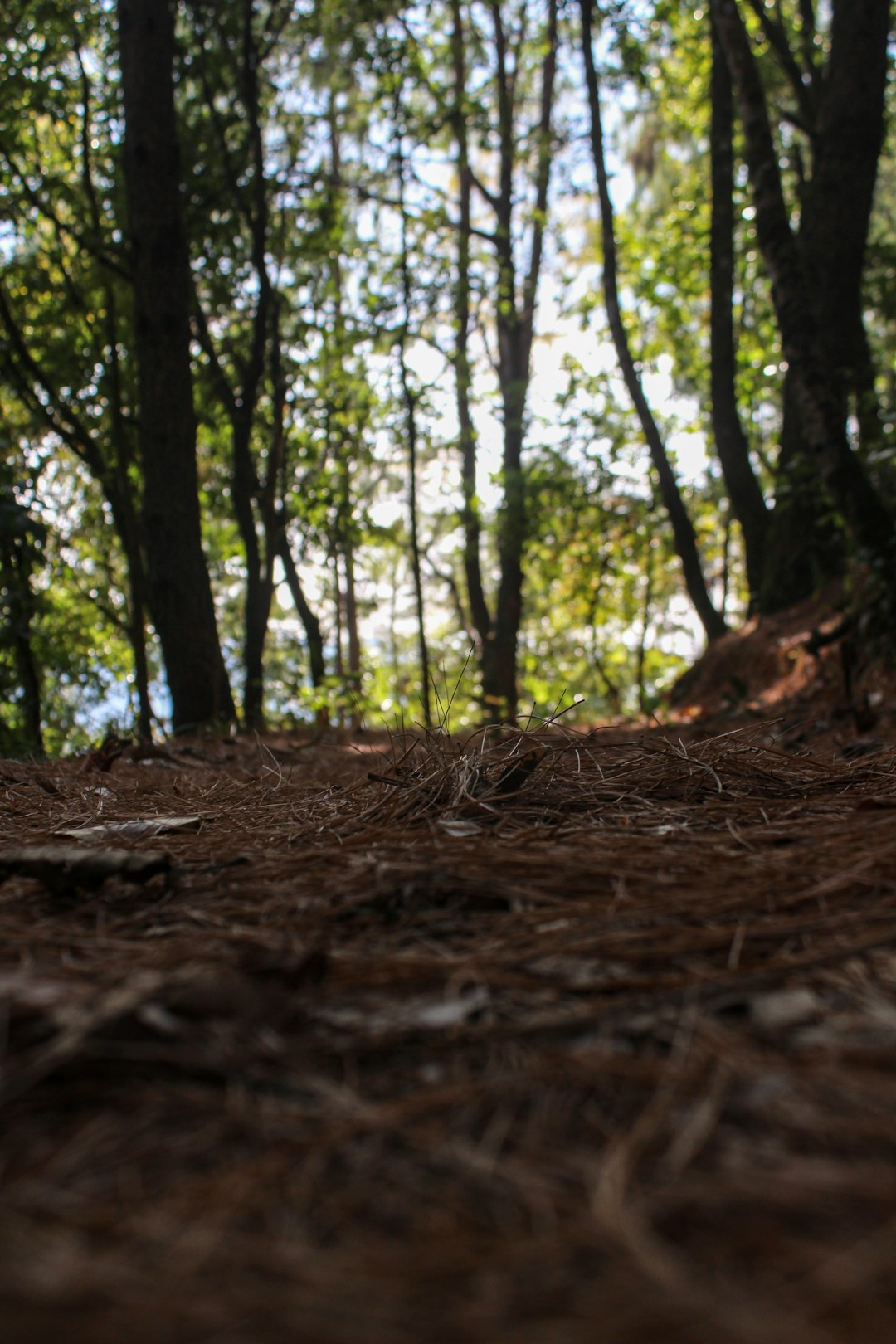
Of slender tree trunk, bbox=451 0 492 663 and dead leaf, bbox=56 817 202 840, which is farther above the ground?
slender tree trunk, bbox=451 0 492 663

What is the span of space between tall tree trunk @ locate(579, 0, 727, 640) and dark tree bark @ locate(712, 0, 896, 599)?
1.71m

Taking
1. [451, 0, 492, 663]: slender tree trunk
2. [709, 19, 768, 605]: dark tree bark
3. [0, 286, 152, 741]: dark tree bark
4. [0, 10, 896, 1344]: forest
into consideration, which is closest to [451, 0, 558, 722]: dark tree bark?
[451, 0, 492, 663]: slender tree trunk

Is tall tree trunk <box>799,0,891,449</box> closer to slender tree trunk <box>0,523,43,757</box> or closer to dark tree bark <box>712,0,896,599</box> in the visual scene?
dark tree bark <box>712,0,896,599</box>

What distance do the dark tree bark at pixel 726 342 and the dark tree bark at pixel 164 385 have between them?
4.49m

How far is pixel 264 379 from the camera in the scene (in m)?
9.31

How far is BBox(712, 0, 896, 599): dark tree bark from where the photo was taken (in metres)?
4.51

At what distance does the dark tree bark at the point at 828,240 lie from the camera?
4.51 meters

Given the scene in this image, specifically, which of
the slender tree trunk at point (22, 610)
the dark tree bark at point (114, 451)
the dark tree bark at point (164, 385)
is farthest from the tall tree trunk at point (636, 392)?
the slender tree trunk at point (22, 610)

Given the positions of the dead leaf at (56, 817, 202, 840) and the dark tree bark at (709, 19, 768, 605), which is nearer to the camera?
the dead leaf at (56, 817, 202, 840)

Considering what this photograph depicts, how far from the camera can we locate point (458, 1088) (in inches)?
33.7

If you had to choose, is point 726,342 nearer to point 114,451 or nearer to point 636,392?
point 636,392

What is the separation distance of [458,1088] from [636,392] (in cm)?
800

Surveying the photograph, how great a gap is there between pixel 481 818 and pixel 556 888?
1.45ft

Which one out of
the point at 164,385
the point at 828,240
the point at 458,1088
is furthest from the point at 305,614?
the point at 458,1088
